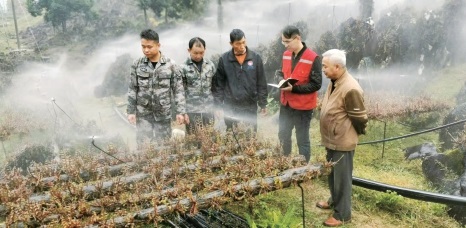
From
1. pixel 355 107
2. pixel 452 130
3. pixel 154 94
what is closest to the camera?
pixel 355 107

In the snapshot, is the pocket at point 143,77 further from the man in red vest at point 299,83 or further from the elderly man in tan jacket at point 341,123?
the elderly man in tan jacket at point 341,123

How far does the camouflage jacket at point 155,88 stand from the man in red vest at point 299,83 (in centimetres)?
198

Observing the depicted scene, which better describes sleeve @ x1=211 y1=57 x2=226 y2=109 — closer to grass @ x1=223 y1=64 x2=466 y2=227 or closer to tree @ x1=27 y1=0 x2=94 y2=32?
grass @ x1=223 y1=64 x2=466 y2=227

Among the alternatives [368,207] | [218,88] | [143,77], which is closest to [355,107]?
[368,207]

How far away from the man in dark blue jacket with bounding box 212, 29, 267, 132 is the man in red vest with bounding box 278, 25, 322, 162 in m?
0.60

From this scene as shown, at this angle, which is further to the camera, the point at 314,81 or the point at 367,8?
the point at 367,8

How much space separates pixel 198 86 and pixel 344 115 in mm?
3237

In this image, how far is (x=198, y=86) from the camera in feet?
22.7

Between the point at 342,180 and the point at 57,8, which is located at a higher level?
the point at 57,8

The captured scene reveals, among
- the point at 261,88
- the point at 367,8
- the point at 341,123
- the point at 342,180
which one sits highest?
the point at 367,8

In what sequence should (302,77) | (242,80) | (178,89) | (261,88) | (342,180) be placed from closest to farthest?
(342,180) → (302,77) → (178,89) → (242,80) → (261,88)

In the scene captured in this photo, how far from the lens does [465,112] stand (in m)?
9.40

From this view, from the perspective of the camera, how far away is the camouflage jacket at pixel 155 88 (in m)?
6.25

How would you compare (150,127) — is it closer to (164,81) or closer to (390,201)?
(164,81)
